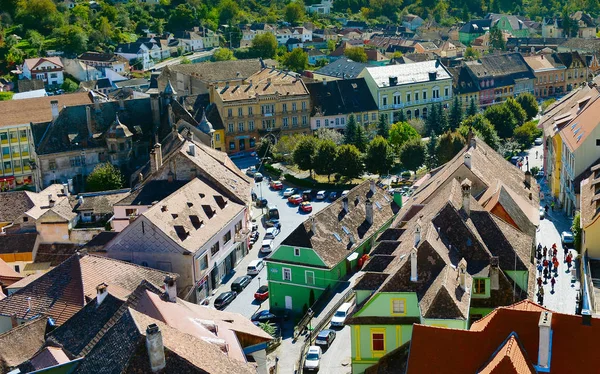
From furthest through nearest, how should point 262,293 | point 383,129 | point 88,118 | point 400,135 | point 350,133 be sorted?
point 383,129, point 400,135, point 350,133, point 88,118, point 262,293

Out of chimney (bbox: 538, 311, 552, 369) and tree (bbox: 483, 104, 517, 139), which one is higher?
chimney (bbox: 538, 311, 552, 369)

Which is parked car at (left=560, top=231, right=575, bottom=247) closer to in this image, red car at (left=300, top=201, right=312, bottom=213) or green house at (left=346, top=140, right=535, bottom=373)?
green house at (left=346, top=140, right=535, bottom=373)

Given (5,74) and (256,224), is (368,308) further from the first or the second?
(5,74)

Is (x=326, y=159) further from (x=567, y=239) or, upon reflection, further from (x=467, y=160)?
(x=567, y=239)

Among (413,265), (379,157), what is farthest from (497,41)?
(413,265)

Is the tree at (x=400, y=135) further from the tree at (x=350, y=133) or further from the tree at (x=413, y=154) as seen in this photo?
the tree at (x=413, y=154)

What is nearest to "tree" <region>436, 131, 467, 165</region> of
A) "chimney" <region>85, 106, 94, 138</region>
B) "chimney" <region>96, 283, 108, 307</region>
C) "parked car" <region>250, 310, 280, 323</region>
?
"chimney" <region>85, 106, 94, 138</region>
